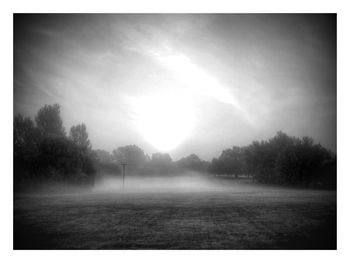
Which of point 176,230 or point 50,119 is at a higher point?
point 50,119

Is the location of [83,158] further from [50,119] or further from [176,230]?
[176,230]

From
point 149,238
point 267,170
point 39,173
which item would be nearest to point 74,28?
point 149,238

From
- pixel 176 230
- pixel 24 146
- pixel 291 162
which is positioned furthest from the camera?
pixel 291 162

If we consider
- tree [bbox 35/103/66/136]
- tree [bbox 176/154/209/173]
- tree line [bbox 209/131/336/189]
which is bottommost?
tree [bbox 176/154/209/173]

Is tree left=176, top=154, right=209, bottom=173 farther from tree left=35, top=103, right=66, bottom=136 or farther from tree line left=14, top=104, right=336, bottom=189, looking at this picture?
tree left=35, top=103, right=66, bottom=136

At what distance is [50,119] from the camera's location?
4612cm

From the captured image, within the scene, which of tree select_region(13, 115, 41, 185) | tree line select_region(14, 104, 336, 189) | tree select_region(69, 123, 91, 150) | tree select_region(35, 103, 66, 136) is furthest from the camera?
tree select_region(69, 123, 91, 150)

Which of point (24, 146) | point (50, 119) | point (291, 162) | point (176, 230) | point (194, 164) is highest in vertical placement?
point (50, 119)

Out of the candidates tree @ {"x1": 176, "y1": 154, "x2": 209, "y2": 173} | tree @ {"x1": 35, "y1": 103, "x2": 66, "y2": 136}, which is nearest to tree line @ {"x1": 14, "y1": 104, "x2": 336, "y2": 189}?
tree @ {"x1": 35, "y1": 103, "x2": 66, "y2": 136}

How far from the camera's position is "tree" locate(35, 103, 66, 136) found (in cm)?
4544

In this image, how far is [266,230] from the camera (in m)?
9.36

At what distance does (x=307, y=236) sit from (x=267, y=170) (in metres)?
50.4

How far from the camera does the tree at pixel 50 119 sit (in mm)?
45438

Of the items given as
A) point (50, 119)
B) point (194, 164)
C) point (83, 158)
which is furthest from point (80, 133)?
point (194, 164)
